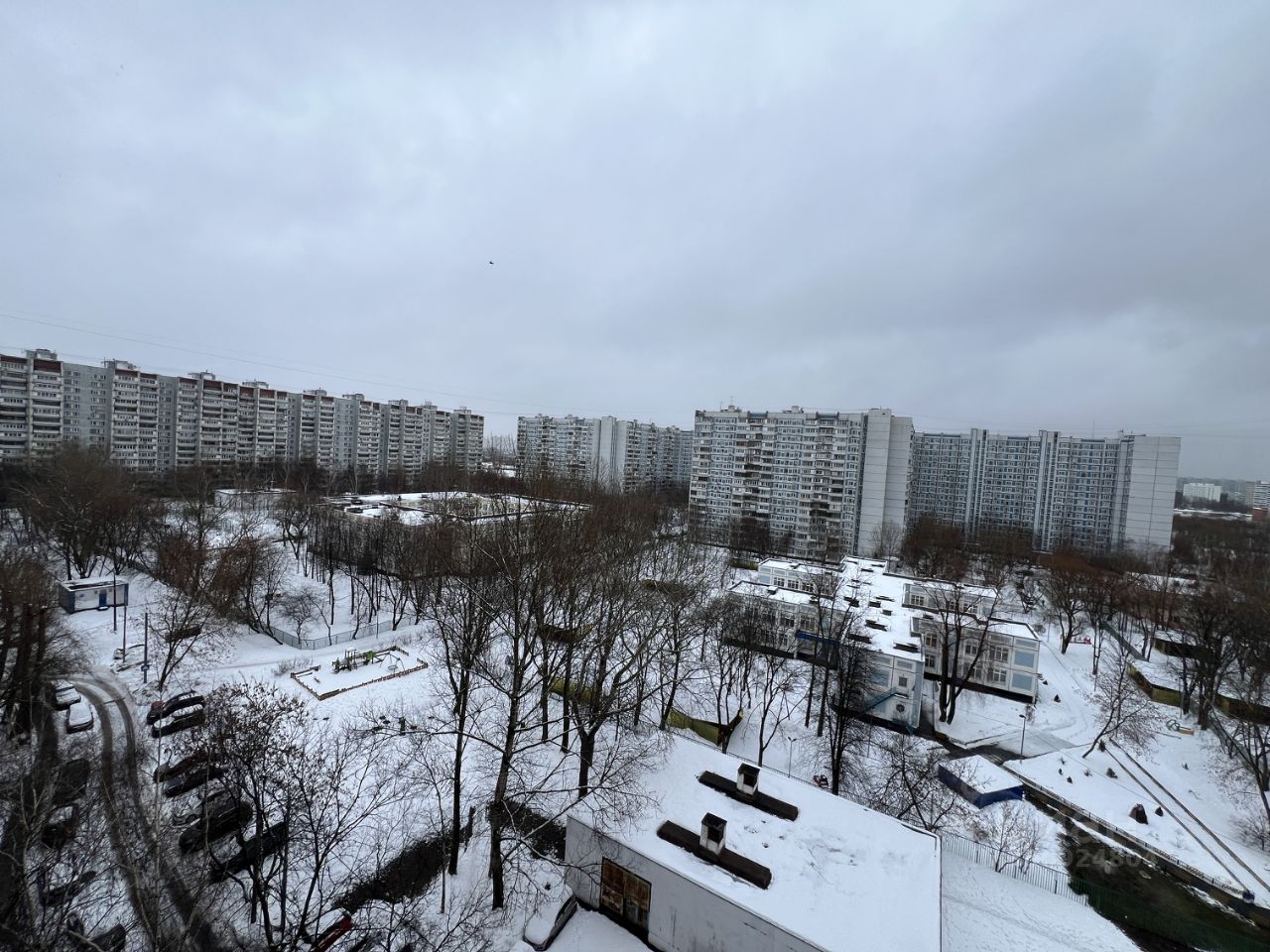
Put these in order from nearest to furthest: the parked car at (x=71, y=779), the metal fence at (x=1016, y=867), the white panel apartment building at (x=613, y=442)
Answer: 1. the parked car at (x=71, y=779)
2. the metal fence at (x=1016, y=867)
3. the white panel apartment building at (x=613, y=442)

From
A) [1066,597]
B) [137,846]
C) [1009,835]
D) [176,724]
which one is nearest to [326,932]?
[137,846]

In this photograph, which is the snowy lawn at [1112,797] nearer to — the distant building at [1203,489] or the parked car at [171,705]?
the parked car at [171,705]

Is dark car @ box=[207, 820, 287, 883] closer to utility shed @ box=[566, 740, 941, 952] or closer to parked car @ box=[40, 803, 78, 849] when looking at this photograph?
parked car @ box=[40, 803, 78, 849]

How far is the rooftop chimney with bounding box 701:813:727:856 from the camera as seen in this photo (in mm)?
10070

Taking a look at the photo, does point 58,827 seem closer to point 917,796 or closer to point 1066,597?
point 917,796

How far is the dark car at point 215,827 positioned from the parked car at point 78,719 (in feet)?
24.4

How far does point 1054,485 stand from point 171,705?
77591mm

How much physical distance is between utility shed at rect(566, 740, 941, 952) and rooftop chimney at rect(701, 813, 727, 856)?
2 cm

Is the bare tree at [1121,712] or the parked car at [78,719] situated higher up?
the parked car at [78,719]

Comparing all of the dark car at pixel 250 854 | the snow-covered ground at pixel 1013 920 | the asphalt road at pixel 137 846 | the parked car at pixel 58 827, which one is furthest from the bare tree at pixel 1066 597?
the parked car at pixel 58 827

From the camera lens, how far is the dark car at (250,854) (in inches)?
349

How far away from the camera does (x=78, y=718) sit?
16281 mm

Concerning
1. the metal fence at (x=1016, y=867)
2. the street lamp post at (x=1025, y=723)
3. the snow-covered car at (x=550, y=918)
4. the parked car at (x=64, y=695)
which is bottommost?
the street lamp post at (x=1025, y=723)

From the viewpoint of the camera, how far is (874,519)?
171 feet
